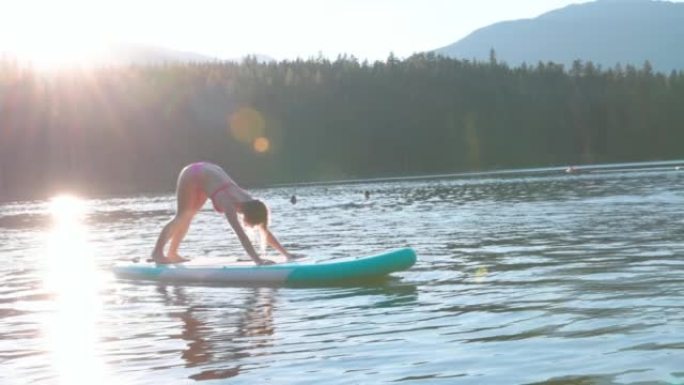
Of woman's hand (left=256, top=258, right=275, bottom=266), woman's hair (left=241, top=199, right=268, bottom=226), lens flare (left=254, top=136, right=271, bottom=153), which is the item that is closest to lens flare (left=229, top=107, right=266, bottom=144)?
lens flare (left=254, top=136, right=271, bottom=153)

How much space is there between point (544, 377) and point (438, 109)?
14066 cm

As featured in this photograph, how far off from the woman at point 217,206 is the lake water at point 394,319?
997 millimetres

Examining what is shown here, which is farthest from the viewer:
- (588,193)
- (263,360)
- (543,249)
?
(588,193)

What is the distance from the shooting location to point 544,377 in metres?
9.65

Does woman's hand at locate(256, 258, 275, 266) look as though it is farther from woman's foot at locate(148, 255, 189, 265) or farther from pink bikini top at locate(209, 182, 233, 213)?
woman's foot at locate(148, 255, 189, 265)

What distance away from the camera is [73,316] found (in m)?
15.1

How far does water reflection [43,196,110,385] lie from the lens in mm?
11109

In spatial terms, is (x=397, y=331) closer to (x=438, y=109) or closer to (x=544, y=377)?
(x=544, y=377)

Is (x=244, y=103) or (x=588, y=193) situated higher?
(x=244, y=103)


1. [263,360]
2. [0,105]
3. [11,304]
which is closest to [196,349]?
[263,360]

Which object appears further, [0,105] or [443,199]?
[0,105]

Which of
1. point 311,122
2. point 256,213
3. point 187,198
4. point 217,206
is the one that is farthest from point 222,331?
point 311,122

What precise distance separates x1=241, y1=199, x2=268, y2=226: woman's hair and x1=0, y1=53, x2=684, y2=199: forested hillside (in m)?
106

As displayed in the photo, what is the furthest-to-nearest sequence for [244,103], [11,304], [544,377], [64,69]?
[64,69] < [244,103] < [11,304] < [544,377]
